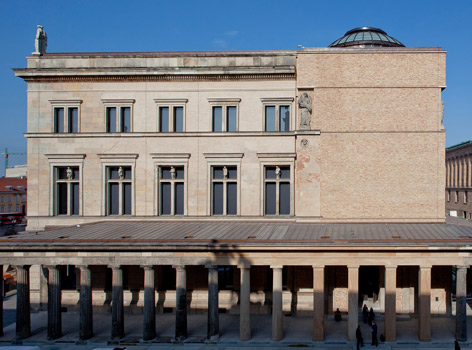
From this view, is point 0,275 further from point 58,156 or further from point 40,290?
point 58,156

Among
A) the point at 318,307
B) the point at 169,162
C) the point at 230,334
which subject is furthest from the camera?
the point at 169,162

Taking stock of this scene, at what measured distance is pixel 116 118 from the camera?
106 ft

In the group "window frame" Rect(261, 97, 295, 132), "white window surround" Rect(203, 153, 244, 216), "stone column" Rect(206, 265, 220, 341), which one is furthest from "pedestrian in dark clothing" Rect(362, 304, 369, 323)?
"window frame" Rect(261, 97, 295, 132)

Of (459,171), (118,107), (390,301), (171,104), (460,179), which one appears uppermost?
(171,104)

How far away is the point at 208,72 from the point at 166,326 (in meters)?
19.4

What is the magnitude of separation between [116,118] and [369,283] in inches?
947

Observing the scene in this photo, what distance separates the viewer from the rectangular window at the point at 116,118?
106ft

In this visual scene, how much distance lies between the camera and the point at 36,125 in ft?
107

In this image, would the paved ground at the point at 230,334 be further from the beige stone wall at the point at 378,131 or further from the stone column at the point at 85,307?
the beige stone wall at the point at 378,131

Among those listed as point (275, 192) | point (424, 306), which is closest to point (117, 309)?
point (275, 192)

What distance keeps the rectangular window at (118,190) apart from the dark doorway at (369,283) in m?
19.5

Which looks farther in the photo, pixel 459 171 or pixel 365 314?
pixel 459 171

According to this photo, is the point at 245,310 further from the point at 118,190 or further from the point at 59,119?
the point at 59,119

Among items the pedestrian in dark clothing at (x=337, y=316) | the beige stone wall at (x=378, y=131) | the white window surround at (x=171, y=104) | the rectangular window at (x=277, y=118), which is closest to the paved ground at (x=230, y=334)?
the pedestrian in dark clothing at (x=337, y=316)
